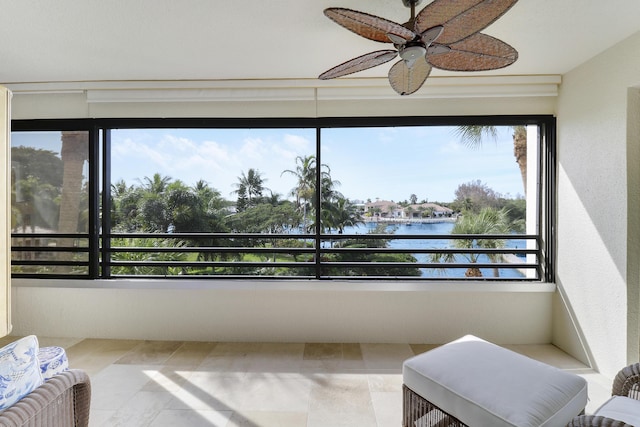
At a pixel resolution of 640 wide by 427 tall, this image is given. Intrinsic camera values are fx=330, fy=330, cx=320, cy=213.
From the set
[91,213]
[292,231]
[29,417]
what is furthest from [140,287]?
[29,417]

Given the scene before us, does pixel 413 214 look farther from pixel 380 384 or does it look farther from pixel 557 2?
pixel 557 2

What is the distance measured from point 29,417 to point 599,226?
12.1ft

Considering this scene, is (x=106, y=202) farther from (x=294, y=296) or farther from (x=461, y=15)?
(x=461, y=15)

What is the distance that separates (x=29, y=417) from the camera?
4.32 ft

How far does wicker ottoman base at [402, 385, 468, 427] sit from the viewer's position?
63.9 inches

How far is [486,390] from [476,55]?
5.38ft

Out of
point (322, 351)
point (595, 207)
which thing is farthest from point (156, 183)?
point (595, 207)

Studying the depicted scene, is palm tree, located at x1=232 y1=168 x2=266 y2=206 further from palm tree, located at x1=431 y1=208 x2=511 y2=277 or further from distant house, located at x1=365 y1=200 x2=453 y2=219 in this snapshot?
palm tree, located at x1=431 y1=208 x2=511 y2=277

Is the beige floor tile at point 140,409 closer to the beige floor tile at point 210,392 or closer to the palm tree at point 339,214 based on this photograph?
the beige floor tile at point 210,392

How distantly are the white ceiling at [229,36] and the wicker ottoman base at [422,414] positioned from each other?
2.20 metres

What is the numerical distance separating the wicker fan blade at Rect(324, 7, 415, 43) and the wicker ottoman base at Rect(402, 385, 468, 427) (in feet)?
5.87

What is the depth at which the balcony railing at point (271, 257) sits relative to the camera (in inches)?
131

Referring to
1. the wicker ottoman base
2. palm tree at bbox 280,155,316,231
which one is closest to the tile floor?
the wicker ottoman base

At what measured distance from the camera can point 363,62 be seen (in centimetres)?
188
